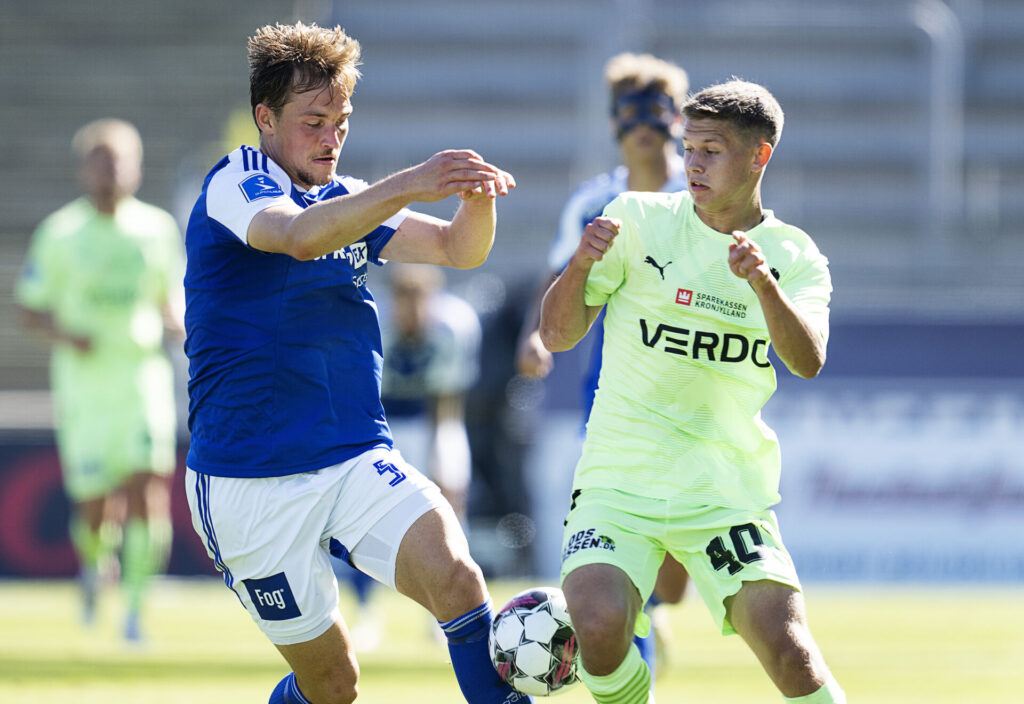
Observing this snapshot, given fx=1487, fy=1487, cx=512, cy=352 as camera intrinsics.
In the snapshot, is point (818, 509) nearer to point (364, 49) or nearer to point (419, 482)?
point (419, 482)

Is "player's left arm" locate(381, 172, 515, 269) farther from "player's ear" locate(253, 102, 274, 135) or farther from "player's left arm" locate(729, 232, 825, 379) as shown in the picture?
"player's left arm" locate(729, 232, 825, 379)

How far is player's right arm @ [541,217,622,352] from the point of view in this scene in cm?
425

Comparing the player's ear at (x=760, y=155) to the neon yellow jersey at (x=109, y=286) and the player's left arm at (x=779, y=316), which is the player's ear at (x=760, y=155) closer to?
the player's left arm at (x=779, y=316)

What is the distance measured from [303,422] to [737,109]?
62.5 inches

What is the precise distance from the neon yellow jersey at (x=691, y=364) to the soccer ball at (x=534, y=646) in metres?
0.41

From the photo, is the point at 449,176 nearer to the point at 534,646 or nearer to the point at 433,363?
the point at 534,646

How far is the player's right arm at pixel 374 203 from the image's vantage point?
3.91m

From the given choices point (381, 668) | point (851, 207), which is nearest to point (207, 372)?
point (381, 668)

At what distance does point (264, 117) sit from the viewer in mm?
4496

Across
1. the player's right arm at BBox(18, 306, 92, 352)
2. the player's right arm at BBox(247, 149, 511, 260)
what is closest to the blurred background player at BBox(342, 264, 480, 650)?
the player's right arm at BBox(18, 306, 92, 352)

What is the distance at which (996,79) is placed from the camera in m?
19.3

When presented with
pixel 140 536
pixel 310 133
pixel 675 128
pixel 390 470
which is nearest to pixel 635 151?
pixel 675 128

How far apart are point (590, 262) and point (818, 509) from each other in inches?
343

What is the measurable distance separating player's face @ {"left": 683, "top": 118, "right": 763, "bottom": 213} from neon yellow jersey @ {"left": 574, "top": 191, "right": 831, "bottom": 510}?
0.53 ft
